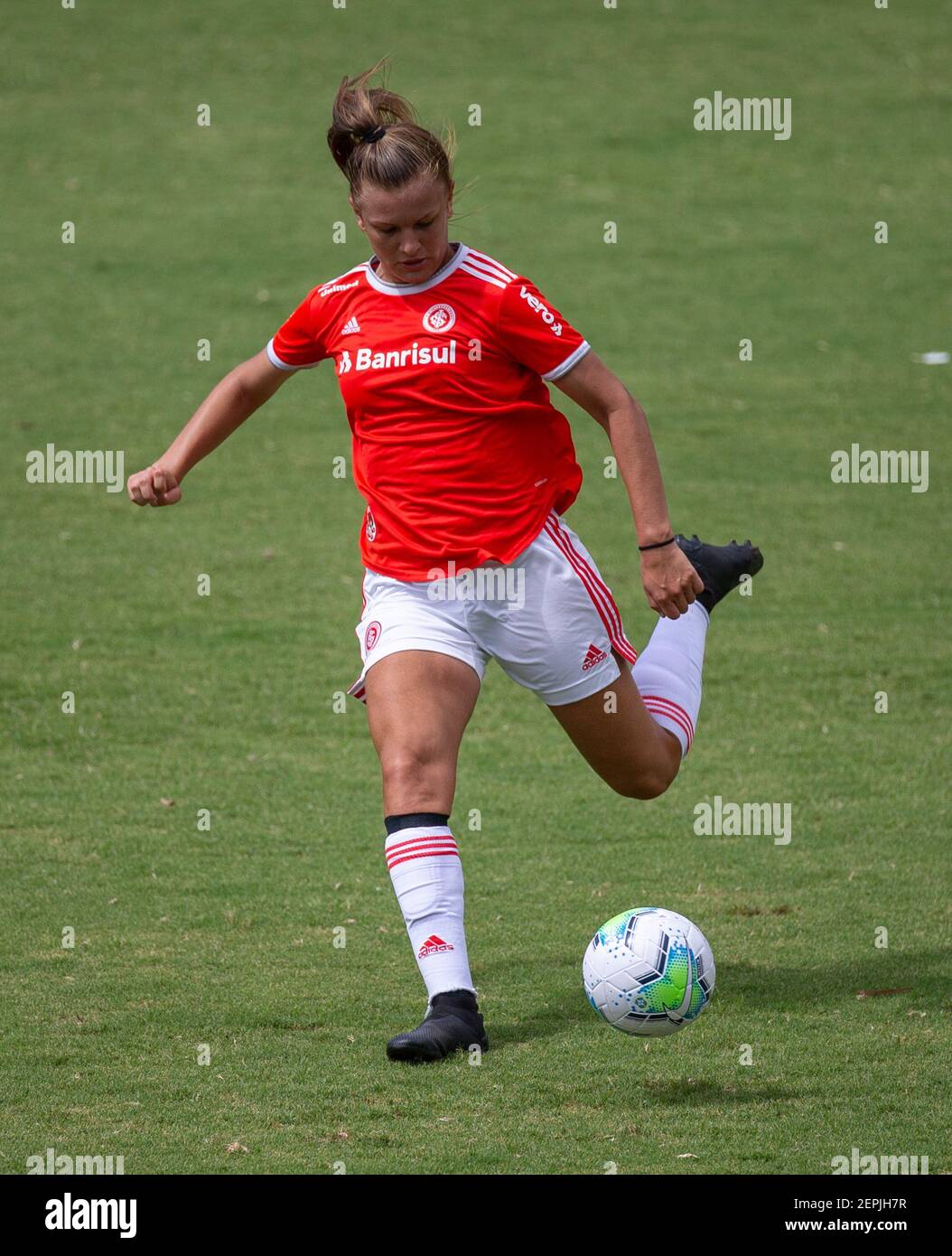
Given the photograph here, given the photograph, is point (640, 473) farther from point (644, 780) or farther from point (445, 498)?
point (644, 780)

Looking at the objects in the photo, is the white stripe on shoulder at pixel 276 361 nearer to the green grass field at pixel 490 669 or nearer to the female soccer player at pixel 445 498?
the female soccer player at pixel 445 498

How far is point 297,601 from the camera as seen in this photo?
32.6 feet

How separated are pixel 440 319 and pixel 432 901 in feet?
5.20

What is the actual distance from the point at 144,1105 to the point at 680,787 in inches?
131

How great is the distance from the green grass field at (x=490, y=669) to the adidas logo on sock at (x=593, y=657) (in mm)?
1018

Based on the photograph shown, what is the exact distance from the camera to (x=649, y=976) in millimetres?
4520

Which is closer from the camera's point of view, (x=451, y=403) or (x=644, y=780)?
(x=451, y=403)

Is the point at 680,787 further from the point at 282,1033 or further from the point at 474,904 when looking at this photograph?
the point at 282,1033

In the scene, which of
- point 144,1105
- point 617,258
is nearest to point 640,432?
point 144,1105

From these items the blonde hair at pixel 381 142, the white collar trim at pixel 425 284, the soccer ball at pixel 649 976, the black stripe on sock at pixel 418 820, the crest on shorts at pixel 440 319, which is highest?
the blonde hair at pixel 381 142

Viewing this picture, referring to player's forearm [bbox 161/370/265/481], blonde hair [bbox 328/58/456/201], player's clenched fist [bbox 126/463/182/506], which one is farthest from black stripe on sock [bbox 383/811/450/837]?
blonde hair [bbox 328/58/456/201]

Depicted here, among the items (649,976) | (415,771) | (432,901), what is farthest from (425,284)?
(649,976)

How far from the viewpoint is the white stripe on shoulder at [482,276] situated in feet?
15.5

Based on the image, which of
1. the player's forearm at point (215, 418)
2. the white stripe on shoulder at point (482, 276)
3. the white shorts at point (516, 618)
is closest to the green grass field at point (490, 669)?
the white shorts at point (516, 618)
